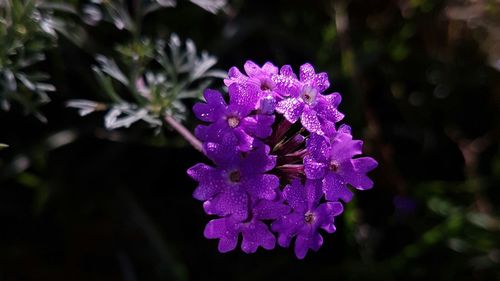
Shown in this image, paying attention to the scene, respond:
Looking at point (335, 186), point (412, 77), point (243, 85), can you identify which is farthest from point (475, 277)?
point (243, 85)

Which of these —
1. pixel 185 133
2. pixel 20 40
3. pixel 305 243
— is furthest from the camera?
pixel 20 40

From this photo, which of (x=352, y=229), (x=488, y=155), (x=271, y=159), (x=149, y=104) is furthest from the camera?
(x=488, y=155)

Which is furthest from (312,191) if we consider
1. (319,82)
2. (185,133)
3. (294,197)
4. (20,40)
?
(20,40)

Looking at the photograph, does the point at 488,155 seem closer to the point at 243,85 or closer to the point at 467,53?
the point at 467,53

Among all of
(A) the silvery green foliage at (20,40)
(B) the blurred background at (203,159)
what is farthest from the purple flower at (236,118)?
(B) the blurred background at (203,159)

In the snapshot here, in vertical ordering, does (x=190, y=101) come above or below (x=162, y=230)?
above

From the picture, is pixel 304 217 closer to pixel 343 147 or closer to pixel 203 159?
pixel 343 147

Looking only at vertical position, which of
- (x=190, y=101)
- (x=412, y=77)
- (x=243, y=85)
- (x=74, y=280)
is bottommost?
(x=243, y=85)
